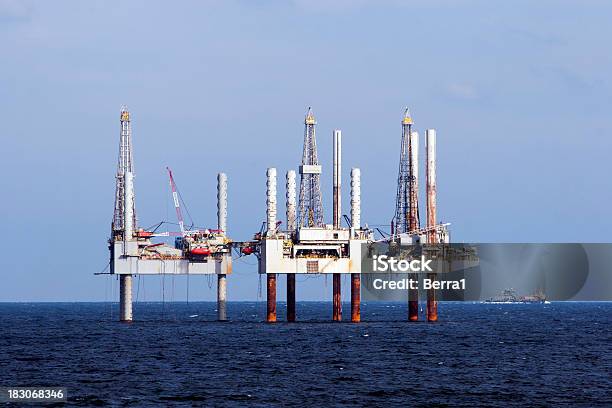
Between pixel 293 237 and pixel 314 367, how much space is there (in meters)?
46.7

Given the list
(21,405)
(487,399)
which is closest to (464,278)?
(487,399)

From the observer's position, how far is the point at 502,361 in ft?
336

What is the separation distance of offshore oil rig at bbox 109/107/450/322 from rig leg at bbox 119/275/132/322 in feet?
0.42

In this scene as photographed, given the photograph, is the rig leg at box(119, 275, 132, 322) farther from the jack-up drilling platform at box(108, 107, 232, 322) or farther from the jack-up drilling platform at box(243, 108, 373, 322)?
the jack-up drilling platform at box(243, 108, 373, 322)

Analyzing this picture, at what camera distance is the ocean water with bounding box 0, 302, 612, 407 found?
7519cm

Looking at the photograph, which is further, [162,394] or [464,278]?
[464,278]

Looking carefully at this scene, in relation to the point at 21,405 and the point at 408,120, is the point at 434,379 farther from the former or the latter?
the point at 408,120

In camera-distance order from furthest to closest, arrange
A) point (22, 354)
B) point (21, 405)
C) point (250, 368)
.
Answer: point (22, 354) → point (250, 368) → point (21, 405)

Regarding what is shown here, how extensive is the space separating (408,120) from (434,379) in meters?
67.3

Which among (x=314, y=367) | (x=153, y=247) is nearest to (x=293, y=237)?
(x=153, y=247)

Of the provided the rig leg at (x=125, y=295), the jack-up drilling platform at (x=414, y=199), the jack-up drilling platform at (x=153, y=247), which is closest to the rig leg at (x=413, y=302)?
the jack-up drilling platform at (x=414, y=199)

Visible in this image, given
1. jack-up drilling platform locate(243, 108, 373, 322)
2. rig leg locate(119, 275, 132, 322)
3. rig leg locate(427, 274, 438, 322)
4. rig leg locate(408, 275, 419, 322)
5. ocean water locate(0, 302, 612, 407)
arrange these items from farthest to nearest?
rig leg locate(119, 275, 132, 322) → rig leg locate(408, 275, 419, 322) → rig leg locate(427, 274, 438, 322) → jack-up drilling platform locate(243, 108, 373, 322) → ocean water locate(0, 302, 612, 407)

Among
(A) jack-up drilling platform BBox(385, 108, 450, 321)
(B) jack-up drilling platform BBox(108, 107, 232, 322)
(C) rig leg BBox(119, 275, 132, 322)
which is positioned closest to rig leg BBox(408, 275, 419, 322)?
(A) jack-up drilling platform BBox(385, 108, 450, 321)

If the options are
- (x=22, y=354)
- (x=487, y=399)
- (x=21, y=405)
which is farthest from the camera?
(x=22, y=354)
